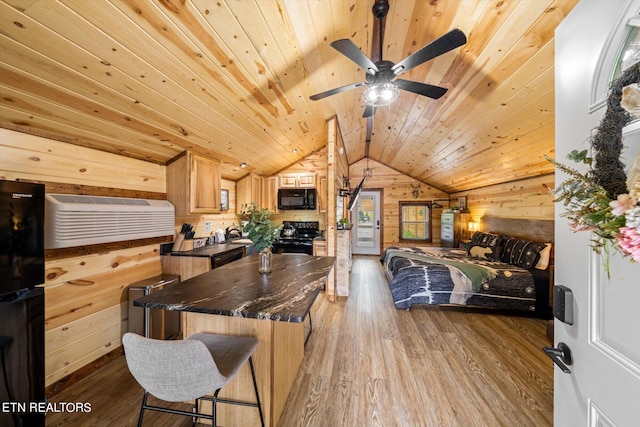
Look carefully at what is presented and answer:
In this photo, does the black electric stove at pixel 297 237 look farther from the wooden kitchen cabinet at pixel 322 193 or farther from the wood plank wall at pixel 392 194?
the wood plank wall at pixel 392 194

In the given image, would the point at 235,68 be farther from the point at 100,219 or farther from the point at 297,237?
the point at 297,237

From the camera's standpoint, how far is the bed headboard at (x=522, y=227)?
3349mm

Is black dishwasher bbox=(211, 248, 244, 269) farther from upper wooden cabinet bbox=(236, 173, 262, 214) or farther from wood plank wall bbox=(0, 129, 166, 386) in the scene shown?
upper wooden cabinet bbox=(236, 173, 262, 214)

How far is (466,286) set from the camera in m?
3.14

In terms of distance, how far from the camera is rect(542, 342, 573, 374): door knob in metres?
0.77

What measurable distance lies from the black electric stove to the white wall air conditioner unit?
77.2 inches

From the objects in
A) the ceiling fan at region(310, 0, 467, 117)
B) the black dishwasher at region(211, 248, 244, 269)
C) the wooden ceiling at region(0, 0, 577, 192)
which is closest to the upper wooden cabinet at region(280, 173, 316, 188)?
the wooden ceiling at region(0, 0, 577, 192)

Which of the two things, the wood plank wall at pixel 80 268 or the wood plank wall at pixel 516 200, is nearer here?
the wood plank wall at pixel 80 268

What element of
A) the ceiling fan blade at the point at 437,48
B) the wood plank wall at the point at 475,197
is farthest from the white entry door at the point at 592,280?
the wood plank wall at the point at 475,197

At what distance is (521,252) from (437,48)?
3441 mm

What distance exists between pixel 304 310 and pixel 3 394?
165 cm

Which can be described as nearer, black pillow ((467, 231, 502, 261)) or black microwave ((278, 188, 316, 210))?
black pillow ((467, 231, 502, 261))

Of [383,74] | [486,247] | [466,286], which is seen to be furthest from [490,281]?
[383,74]

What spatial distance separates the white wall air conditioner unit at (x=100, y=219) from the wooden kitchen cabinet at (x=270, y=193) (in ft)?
7.33
